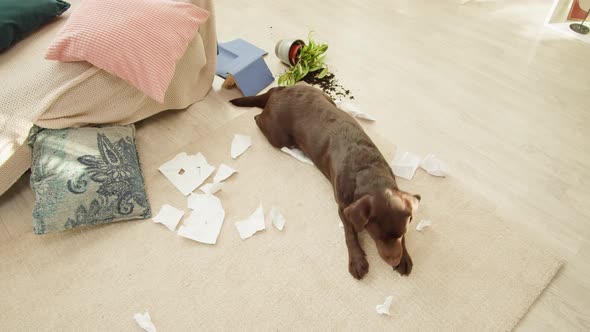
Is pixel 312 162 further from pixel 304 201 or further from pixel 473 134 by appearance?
pixel 473 134

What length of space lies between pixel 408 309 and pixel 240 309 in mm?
623

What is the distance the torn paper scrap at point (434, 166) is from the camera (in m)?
1.83

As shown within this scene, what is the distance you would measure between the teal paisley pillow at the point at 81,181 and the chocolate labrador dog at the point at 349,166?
693 millimetres

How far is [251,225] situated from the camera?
168 cm

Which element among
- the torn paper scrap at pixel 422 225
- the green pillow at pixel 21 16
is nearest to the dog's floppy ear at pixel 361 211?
the torn paper scrap at pixel 422 225

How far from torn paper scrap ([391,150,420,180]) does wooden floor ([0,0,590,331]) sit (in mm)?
96

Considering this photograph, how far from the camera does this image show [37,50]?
1.81 m

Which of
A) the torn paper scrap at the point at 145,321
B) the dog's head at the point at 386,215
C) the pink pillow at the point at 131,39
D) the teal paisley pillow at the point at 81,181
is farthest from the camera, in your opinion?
the pink pillow at the point at 131,39

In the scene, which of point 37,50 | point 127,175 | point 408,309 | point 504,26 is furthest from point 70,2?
point 504,26

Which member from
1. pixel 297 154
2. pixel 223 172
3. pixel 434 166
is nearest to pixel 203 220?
pixel 223 172

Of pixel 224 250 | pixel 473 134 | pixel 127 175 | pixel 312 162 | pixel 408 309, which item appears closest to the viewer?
pixel 408 309

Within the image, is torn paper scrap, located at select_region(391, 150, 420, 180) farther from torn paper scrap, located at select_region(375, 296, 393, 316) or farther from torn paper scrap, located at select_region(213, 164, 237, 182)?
torn paper scrap, located at select_region(213, 164, 237, 182)

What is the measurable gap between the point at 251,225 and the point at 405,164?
79cm

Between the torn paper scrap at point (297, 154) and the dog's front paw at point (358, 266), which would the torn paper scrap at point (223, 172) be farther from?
the dog's front paw at point (358, 266)
